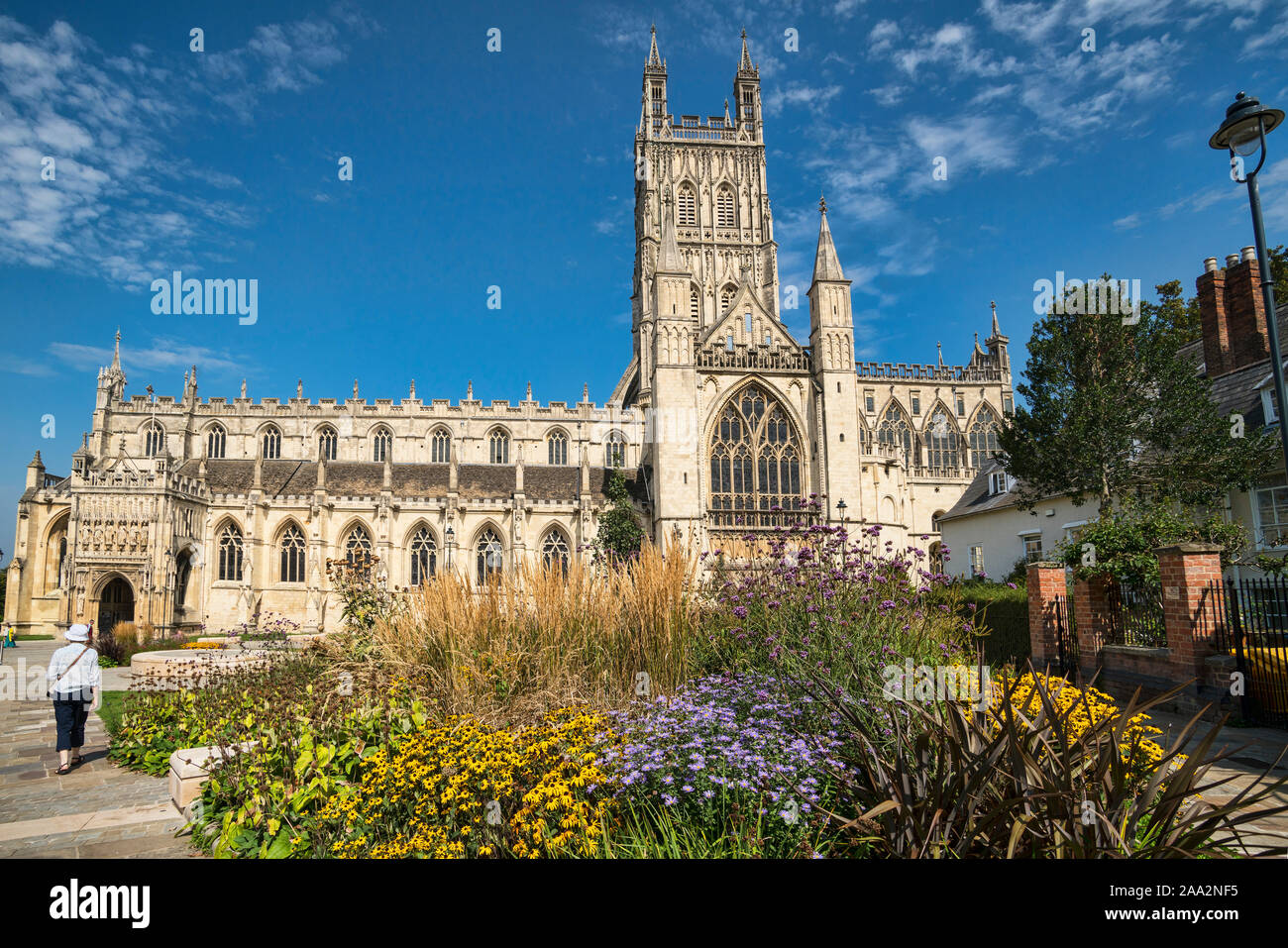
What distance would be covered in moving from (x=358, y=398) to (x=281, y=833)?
4542cm

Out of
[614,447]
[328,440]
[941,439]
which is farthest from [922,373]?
[328,440]

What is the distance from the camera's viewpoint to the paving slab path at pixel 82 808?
16.5 ft

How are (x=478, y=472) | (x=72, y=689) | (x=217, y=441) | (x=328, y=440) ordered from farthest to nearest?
(x=328, y=440), (x=217, y=441), (x=478, y=472), (x=72, y=689)

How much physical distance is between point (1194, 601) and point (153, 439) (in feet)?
167

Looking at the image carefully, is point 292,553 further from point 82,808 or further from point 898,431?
point 898,431

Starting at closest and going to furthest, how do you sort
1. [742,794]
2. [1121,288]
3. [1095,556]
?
[742,794] < [1095,556] < [1121,288]

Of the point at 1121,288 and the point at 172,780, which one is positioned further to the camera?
the point at 1121,288

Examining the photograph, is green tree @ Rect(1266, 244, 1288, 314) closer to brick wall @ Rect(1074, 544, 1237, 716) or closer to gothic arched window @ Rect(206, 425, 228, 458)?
brick wall @ Rect(1074, 544, 1237, 716)

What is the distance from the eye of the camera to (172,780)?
20.1 feet

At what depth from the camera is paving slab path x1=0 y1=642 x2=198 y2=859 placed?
5.02 m

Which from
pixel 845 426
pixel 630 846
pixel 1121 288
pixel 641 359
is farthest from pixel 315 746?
pixel 641 359

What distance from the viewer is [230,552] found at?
33219 millimetres

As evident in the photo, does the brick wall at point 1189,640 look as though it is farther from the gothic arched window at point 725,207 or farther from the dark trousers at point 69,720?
the gothic arched window at point 725,207
